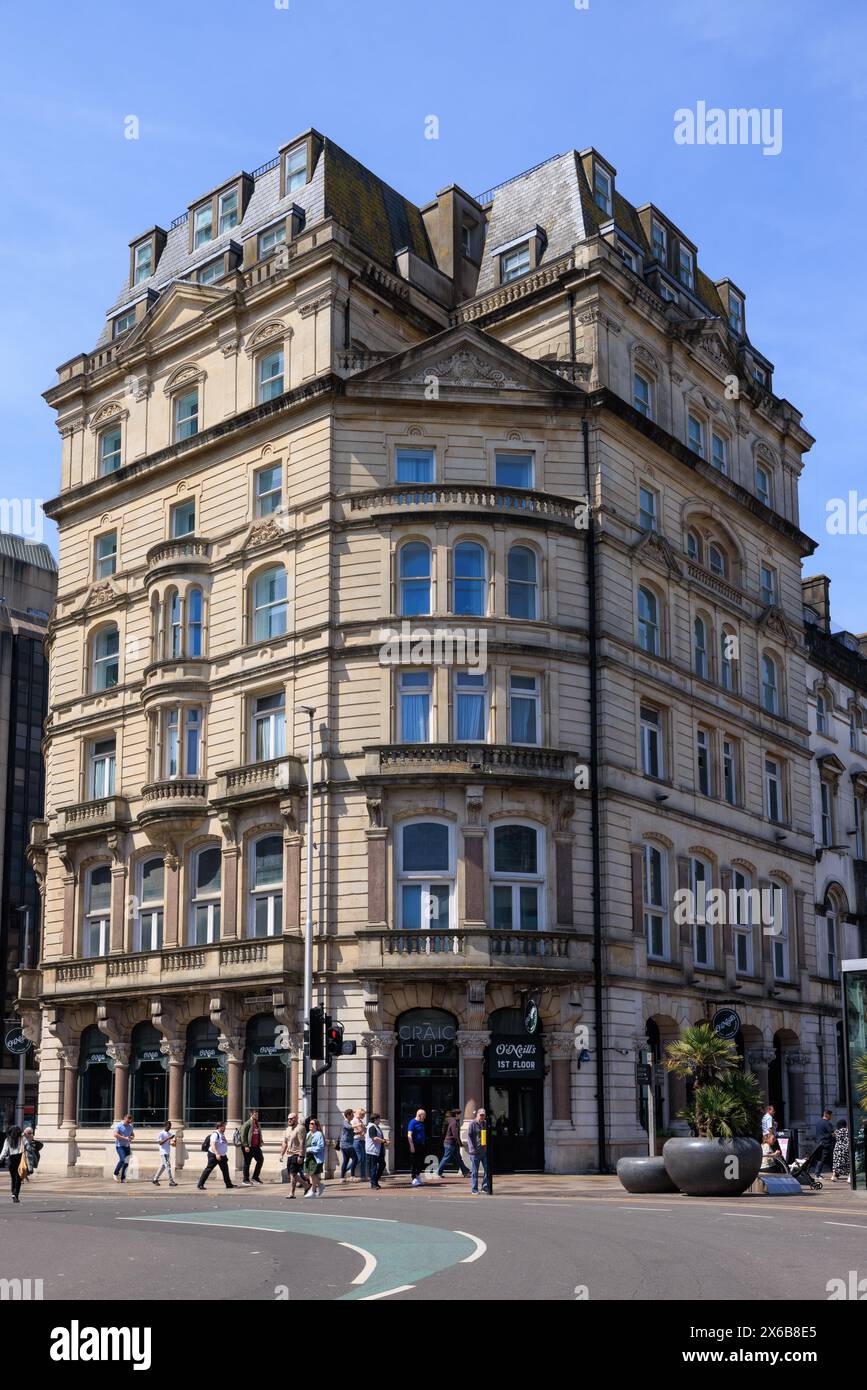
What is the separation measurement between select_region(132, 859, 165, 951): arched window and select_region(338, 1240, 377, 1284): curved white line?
87.8 ft

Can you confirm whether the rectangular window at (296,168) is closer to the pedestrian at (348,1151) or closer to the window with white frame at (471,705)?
the window with white frame at (471,705)

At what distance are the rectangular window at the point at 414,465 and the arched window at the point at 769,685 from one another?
1563 centimetres

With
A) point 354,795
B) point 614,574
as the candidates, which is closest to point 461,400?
point 614,574

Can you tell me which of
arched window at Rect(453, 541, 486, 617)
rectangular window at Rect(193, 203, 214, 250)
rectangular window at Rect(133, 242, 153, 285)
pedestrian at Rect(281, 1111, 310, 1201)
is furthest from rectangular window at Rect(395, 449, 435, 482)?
pedestrian at Rect(281, 1111, 310, 1201)

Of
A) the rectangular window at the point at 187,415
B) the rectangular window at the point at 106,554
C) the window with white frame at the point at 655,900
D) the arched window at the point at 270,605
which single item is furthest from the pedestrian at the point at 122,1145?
the rectangular window at the point at 187,415

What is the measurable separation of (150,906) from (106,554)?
40.8 ft

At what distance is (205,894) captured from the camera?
44.9 m

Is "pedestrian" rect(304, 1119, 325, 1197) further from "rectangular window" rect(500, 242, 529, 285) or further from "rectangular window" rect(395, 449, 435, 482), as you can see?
"rectangular window" rect(500, 242, 529, 285)

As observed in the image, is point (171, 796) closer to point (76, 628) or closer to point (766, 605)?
point (76, 628)

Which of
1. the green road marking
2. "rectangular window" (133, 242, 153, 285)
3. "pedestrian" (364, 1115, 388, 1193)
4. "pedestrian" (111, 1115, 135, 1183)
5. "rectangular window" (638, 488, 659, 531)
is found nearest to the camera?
the green road marking

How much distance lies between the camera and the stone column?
130 feet

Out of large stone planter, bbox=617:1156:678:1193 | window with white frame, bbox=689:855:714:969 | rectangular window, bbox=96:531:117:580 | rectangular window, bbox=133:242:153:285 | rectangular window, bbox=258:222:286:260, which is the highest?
rectangular window, bbox=133:242:153:285

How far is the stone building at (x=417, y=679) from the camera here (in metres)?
40.4

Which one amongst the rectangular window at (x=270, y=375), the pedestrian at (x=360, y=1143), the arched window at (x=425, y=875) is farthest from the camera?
the rectangular window at (x=270, y=375)
